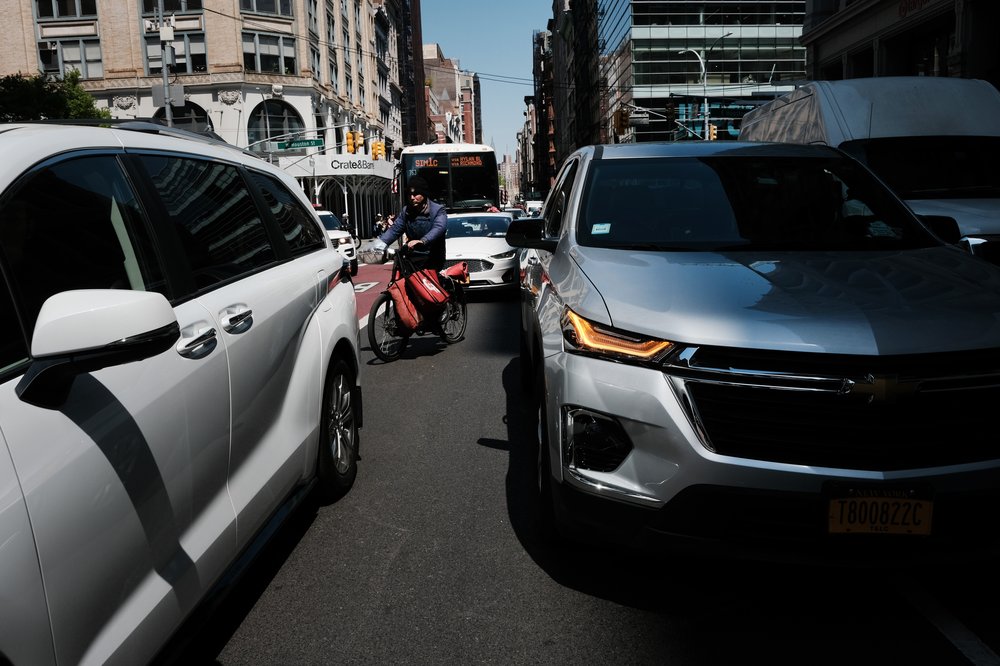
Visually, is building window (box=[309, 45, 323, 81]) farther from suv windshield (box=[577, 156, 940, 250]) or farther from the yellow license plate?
the yellow license plate

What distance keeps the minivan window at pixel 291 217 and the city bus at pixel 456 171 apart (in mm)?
20501

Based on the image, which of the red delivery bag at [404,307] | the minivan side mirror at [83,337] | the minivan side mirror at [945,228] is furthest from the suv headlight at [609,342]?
the red delivery bag at [404,307]

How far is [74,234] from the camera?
2322 millimetres

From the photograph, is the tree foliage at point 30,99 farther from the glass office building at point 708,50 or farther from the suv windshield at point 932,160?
the glass office building at point 708,50

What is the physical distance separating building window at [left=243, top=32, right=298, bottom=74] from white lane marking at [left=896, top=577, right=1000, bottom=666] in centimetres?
5118

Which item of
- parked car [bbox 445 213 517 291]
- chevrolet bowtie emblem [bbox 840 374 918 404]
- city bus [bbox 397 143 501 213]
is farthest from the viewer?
city bus [bbox 397 143 501 213]

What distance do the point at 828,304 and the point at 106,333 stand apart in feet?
7.77

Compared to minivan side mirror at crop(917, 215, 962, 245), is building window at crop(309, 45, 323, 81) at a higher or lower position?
higher

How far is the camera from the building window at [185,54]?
160 feet

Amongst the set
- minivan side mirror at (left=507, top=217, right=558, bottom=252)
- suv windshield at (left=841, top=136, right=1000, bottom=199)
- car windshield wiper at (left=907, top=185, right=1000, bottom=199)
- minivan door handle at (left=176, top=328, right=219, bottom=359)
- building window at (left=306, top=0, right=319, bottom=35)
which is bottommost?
minivan door handle at (left=176, top=328, right=219, bottom=359)

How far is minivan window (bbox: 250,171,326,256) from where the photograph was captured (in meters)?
A: 4.16

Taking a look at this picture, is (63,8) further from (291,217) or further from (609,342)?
(609,342)

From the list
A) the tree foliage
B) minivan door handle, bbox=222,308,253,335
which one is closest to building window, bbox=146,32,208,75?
the tree foliage

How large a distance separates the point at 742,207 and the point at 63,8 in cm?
5476
